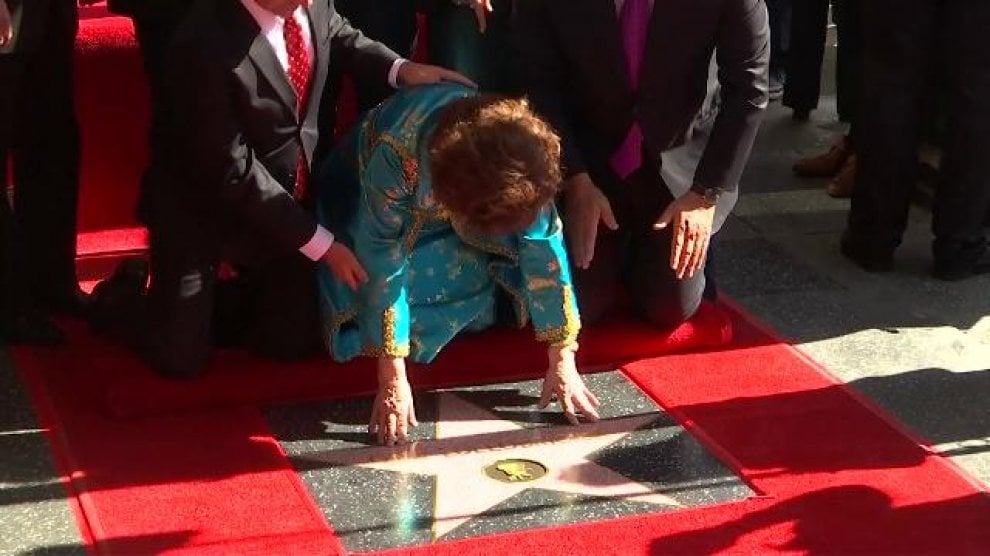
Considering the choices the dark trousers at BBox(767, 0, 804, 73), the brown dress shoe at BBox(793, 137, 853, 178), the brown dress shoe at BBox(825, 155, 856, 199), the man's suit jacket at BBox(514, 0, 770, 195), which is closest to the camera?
the man's suit jacket at BBox(514, 0, 770, 195)

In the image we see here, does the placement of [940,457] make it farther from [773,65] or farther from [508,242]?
[773,65]

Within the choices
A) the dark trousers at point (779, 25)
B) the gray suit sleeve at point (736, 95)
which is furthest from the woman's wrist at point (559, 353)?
the dark trousers at point (779, 25)

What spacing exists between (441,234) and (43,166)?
84cm

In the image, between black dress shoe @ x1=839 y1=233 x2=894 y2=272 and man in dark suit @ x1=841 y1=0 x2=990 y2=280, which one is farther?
black dress shoe @ x1=839 y1=233 x2=894 y2=272

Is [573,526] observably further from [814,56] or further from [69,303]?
[814,56]

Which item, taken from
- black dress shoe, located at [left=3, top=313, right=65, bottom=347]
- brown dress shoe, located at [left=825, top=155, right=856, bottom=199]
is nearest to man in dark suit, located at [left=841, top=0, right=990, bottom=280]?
brown dress shoe, located at [left=825, top=155, right=856, bottom=199]

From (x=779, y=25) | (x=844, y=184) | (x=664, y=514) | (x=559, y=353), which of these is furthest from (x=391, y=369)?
(x=779, y=25)

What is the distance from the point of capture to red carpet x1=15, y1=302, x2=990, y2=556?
2660 mm

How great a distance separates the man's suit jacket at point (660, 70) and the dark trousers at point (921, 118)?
24.1 inches

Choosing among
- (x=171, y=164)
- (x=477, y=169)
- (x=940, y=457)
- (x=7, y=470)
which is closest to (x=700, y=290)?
(x=940, y=457)

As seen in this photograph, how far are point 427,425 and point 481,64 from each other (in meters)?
0.91

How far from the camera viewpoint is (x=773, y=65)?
4984 mm

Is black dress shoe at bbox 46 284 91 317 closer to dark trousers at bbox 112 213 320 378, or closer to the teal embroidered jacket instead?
dark trousers at bbox 112 213 320 378

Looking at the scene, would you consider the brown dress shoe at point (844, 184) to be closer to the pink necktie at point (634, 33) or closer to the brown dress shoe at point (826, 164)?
the brown dress shoe at point (826, 164)
